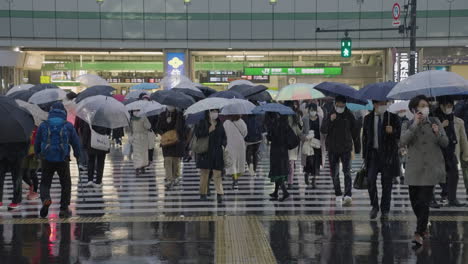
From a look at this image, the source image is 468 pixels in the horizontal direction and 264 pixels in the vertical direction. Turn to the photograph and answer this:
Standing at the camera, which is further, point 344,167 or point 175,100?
point 175,100

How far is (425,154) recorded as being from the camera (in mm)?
8867

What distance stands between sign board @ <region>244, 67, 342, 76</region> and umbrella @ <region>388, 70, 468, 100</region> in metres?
38.3

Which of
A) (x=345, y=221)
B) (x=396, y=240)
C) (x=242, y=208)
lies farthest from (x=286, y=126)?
(x=396, y=240)

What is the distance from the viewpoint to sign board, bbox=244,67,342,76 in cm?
4852

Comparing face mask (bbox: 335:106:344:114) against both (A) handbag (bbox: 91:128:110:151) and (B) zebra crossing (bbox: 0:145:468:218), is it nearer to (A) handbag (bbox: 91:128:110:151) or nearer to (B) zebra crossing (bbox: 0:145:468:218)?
(B) zebra crossing (bbox: 0:145:468:218)

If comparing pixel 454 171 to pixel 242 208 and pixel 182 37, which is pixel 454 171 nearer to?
pixel 242 208

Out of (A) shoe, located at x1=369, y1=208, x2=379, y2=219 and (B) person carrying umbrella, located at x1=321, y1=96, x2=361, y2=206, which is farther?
(B) person carrying umbrella, located at x1=321, y1=96, x2=361, y2=206

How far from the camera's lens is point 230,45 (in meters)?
47.9

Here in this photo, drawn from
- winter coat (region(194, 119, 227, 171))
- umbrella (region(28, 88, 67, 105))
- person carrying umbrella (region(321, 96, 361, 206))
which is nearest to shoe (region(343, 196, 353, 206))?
person carrying umbrella (region(321, 96, 361, 206))

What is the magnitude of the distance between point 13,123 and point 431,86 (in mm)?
6673

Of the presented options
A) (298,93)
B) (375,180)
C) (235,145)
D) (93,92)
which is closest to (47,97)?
(93,92)

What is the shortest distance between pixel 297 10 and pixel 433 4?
8965 millimetres

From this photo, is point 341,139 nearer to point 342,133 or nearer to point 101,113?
point 342,133

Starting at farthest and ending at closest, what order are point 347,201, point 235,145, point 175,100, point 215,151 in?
point 175,100 < point 235,145 < point 215,151 < point 347,201
